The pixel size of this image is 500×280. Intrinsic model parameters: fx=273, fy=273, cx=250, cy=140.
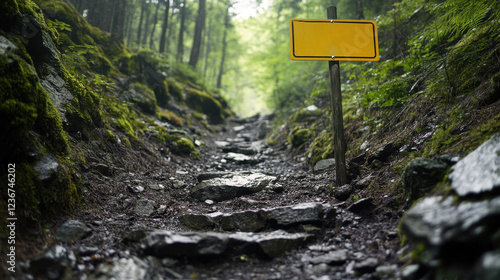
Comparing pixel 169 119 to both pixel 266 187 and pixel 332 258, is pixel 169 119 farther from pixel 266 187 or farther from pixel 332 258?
pixel 332 258

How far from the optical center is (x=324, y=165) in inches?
231

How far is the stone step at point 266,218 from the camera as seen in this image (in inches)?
139

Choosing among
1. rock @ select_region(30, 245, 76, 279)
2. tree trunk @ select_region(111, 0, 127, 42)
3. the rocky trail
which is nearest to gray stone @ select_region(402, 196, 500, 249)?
the rocky trail

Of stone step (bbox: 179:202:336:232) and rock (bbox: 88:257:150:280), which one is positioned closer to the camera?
rock (bbox: 88:257:150:280)

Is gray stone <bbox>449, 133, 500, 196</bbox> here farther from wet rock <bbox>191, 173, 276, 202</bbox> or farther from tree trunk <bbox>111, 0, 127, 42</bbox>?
tree trunk <bbox>111, 0, 127, 42</bbox>

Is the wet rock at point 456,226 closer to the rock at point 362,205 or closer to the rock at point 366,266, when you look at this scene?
the rock at point 366,266

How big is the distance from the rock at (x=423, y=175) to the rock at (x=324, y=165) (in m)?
2.57

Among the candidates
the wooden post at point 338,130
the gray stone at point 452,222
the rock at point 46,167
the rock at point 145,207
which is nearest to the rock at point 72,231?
the rock at point 46,167

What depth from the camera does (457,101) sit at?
12.8 ft

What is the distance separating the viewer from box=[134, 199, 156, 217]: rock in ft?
13.4

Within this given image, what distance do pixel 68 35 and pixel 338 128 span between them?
8.18 metres

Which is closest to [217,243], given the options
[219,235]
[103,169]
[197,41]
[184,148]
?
[219,235]

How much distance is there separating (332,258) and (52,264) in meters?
2.59

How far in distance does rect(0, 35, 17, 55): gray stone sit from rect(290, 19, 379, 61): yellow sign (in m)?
3.68
